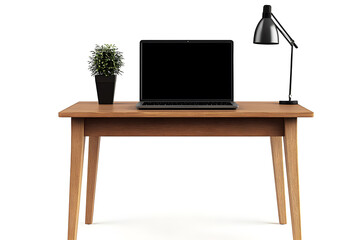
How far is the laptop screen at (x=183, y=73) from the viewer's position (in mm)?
4395

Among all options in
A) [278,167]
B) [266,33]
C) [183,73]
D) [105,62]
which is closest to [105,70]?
[105,62]

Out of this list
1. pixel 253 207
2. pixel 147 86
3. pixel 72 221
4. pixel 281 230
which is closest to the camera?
pixel 72 221

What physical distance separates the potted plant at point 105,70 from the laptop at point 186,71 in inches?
9.0

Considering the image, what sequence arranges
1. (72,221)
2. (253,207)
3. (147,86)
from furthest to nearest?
(253,207)
(147,86)
(72,221)

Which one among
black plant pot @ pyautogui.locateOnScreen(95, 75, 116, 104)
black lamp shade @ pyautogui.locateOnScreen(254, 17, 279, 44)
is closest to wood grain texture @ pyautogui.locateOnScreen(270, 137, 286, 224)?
black lamp shade @ pyautogui.locateOnScreen(254, 17, 279, 44)

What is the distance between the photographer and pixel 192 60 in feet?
14.5

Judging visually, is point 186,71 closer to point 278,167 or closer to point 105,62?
point 105,62

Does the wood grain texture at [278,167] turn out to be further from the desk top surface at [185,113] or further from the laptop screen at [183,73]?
the desk top surface at [185,113]

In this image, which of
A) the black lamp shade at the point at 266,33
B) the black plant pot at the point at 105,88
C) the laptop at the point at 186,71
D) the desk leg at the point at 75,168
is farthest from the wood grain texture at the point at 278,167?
the desk leg at the point at 75,168

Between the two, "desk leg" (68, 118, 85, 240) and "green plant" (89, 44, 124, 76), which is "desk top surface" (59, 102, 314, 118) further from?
"green plant" (89, 44, 124, 76)

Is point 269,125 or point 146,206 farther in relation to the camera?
point 146,206

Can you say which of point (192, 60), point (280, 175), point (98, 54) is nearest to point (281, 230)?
point (280, 175)

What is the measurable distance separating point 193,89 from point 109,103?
0.59m

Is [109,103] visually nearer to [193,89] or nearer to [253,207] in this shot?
[193,89]
